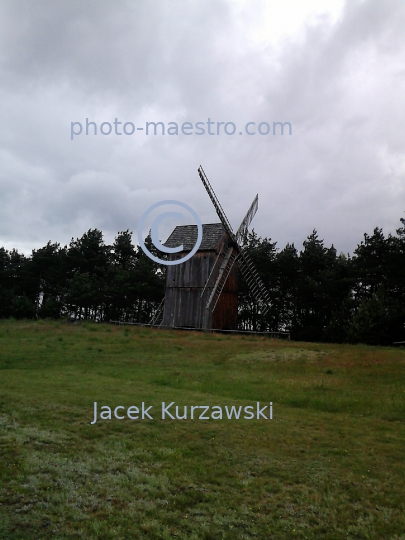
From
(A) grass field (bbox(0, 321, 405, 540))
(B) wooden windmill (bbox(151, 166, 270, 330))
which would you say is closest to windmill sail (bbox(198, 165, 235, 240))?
(B) wooden windmill (bbox(151, 166, 270, 330))

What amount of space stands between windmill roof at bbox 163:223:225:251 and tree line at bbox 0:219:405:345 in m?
4.43

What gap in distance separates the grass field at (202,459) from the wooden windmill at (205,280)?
51.7 feet

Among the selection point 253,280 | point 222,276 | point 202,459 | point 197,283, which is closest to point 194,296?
point 197,283

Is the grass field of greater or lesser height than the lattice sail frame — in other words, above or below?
below

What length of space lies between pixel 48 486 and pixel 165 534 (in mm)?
1889

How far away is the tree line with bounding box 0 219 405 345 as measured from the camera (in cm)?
3266

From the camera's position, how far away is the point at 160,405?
10047mm

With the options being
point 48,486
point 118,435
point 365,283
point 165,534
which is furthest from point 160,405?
point 365,283

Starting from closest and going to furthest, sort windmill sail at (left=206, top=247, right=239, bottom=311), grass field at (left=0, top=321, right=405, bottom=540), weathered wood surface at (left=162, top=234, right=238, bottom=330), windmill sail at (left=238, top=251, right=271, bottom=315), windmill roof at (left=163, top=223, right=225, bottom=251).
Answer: grass field at (left=0, top=321, right=405, bottom=540), windmill sail at (left=206, top=247, right=239, bottom=311), weathered wood surface at (left=162, top=234, right=238, bottom=330), windmill roof at (left=163, top=223, right=225, bottom=251), windmill sail at (left=238, top=251, right=271, bottom=315)

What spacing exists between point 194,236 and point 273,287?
1346cm

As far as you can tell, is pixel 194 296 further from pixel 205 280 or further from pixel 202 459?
pixel 202 459

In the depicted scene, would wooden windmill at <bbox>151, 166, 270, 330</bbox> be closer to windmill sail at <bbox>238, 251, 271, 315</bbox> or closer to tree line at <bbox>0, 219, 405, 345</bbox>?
windmill sail at <bbox>238, 251, 271, 315</bbox>

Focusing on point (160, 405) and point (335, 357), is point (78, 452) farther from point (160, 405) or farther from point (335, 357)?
point (335, 357)

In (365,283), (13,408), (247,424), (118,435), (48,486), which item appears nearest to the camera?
(48,486)
